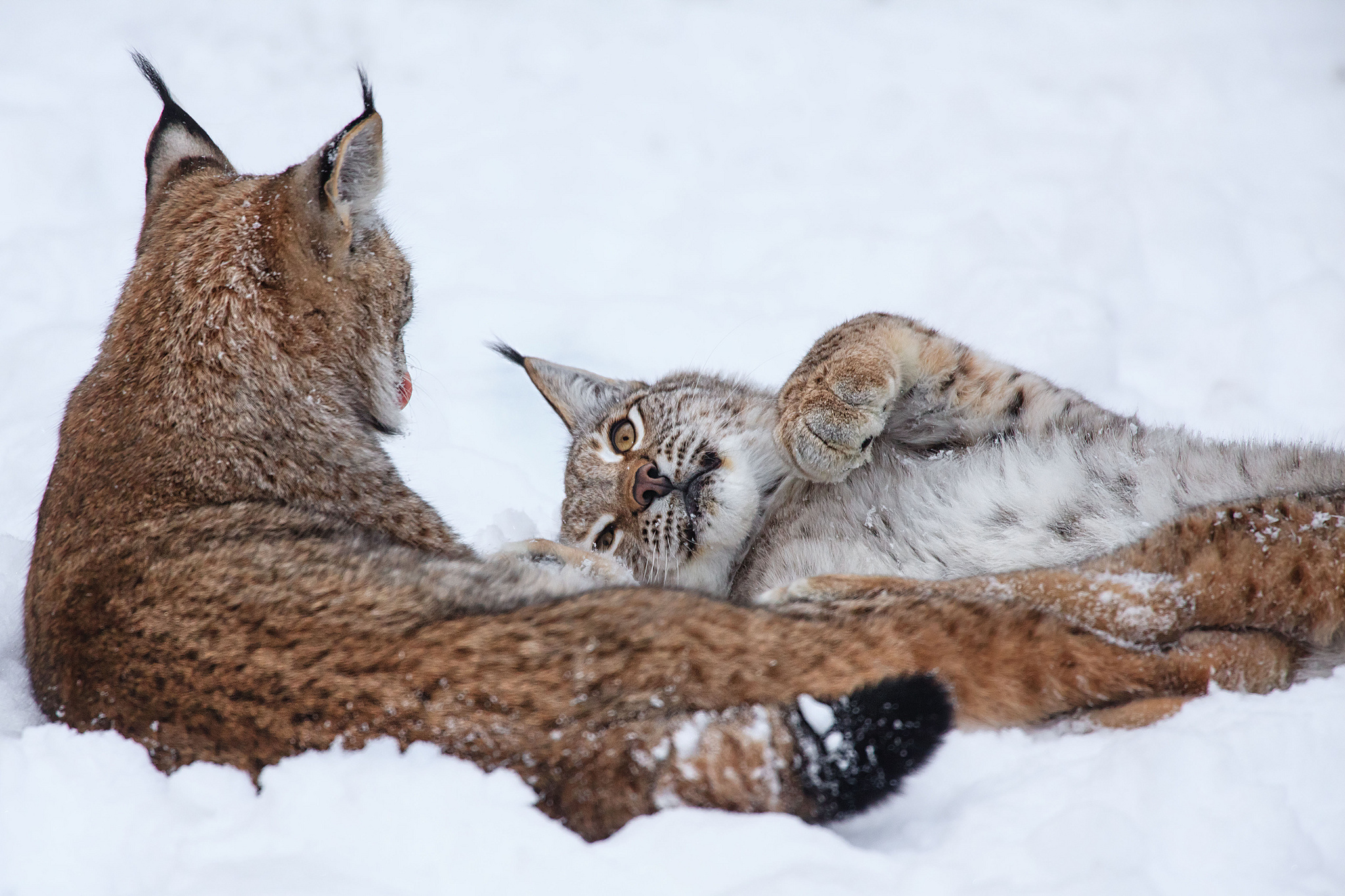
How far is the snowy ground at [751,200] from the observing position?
4.84m

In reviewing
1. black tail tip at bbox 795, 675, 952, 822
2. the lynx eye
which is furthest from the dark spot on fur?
the lynx eye

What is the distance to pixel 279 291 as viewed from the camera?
10.8ft

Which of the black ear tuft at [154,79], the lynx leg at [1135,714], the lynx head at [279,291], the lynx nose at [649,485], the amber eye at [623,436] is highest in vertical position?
the black ear tuft at [154,79]

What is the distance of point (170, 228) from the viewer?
11.6ft

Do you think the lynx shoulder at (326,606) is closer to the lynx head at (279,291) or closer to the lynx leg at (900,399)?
the lynx head at (279,291)

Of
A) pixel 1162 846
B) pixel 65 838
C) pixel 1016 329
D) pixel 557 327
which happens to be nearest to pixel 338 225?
pixel 65 838

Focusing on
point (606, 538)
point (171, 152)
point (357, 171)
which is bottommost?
point (606, 538)

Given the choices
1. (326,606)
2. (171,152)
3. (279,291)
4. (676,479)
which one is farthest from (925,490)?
(171,152)

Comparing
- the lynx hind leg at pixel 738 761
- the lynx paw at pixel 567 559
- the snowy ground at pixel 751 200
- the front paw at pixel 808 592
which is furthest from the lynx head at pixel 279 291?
the lynx hind leg at pixel 738 761

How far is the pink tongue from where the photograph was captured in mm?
3758

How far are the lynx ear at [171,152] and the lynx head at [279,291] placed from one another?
15cm

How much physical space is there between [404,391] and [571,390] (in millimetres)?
1021

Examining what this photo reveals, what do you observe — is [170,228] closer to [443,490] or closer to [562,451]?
[443,490]

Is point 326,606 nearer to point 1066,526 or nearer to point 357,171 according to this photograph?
point 357,171
